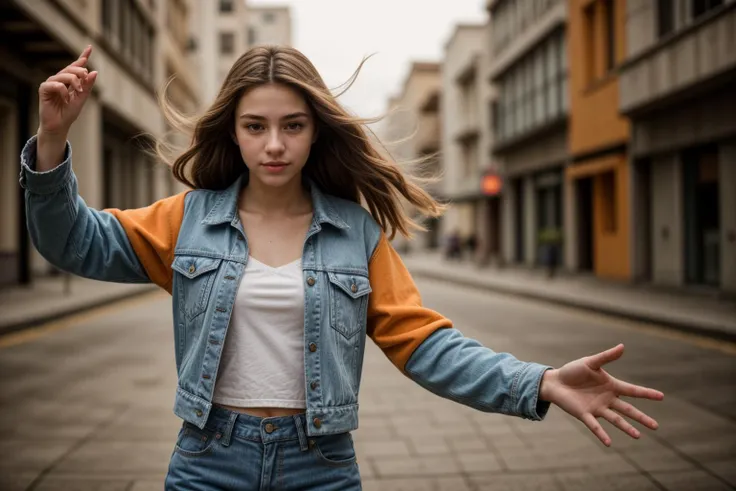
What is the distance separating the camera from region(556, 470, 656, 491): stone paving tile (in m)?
4.09

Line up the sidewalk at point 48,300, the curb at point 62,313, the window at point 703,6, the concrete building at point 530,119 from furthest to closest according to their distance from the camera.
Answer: the concrete building at point 530,119
the window at point 703,6
the sidewalk at point 48,300
the curb at point 62,313

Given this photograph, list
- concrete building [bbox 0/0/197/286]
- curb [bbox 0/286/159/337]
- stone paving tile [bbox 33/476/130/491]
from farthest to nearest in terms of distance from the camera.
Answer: concrete building [bbox 0/0/197/286] < curb [bbox 0/286/159/337] < stone paving tile [bbox 33/476/130/491]

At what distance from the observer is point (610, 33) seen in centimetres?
2183

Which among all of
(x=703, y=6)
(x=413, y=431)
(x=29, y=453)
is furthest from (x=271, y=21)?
(x=29, y=453)

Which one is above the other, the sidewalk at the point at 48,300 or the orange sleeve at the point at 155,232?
the orange sleeve at the point at 155,232

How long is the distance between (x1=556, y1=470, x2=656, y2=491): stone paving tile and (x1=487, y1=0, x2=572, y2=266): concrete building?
61.9 ft

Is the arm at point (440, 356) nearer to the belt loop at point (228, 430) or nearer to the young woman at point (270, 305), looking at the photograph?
the young woman at point (270, 305)

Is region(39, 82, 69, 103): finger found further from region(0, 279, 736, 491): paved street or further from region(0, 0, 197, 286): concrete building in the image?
region(0, 0, 197, 286): concrete building

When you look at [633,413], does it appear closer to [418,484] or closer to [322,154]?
[322,154]

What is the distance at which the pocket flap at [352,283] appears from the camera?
2.12 meters

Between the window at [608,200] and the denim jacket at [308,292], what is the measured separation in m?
21.0

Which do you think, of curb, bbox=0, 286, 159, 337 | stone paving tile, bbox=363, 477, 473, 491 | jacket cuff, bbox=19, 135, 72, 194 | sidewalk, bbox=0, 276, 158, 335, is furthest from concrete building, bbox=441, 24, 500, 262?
jacket cuff, bbox=19, 135, 72, 194

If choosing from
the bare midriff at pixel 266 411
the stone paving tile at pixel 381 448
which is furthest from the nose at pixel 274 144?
the stone paving tile at pixel 381 448

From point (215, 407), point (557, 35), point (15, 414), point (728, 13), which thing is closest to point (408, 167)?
point (215, 407)
